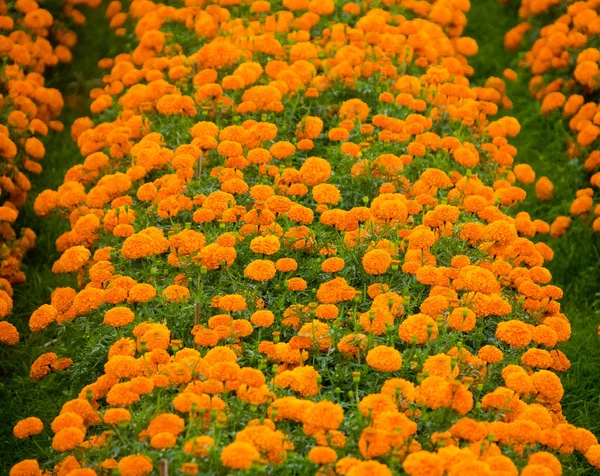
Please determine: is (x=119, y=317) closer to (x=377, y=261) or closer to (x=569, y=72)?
(x=377, y=261)

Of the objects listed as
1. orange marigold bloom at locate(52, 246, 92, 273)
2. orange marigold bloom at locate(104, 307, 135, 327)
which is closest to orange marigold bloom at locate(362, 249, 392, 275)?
orange marigold bloom at locate(104, 307, 135, 327)

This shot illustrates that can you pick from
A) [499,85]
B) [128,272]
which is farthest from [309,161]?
[499,85]

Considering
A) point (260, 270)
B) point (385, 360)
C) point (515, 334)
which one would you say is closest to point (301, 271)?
point (260, 270)

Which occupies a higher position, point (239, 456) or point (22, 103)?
point (239, 456)

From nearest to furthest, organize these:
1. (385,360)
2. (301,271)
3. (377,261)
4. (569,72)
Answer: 1. (385,360)
2. (377,261)
3. (301,271)
4. (569,72)

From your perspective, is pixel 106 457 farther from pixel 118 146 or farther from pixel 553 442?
pixel 118 146

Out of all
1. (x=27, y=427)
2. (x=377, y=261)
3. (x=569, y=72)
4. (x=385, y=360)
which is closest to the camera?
(x=385, y=360)
